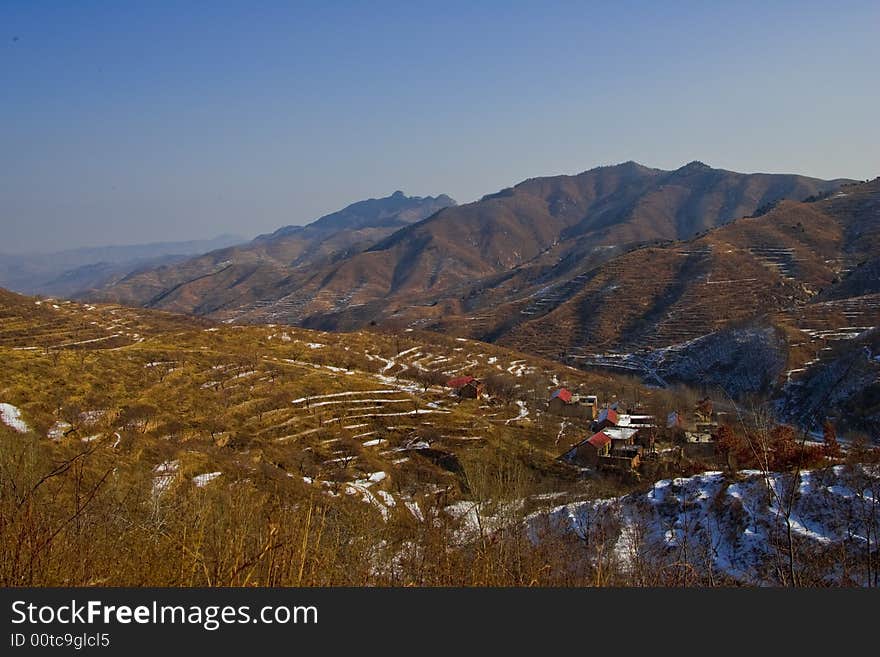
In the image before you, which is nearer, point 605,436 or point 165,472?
point 165,472

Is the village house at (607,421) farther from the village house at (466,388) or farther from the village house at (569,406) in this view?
the village house at (466,388)

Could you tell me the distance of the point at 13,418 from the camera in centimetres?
2362

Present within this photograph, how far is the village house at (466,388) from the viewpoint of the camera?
47.0 m

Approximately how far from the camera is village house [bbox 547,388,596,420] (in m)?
48.1

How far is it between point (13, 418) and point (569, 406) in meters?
38.0

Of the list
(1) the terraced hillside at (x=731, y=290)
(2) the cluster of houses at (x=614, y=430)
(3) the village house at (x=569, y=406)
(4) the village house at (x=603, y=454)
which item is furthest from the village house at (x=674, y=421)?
(1) the terraced hillside at (x=731, y=290)

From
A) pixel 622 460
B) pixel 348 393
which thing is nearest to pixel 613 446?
pixel 622 460

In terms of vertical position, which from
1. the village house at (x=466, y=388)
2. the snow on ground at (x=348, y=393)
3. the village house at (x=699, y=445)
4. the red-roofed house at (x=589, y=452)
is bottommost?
the village house at (x=699, y=445)

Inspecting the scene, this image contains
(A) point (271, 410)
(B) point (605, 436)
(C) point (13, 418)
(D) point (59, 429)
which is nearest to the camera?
(C) point (13, 418)

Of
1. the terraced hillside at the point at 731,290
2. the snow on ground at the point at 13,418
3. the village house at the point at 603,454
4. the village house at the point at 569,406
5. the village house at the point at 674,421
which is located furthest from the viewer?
the terraced hillside at the point at 731,290

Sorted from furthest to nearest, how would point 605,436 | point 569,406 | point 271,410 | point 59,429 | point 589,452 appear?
point 569,406
point 605,436
point 271,410
point 589,452
point 59,429

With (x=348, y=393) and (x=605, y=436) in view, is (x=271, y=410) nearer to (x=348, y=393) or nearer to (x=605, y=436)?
(x=348, y=393)

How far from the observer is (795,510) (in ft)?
55.1

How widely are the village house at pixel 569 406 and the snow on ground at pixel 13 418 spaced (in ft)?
119
